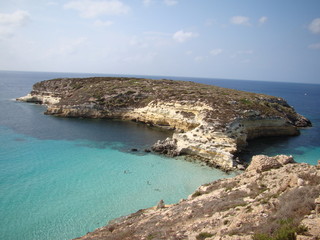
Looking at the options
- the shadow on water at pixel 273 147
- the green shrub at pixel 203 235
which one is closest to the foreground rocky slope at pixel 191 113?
the shadow on water at pixel 273 147

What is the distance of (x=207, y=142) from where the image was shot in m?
30.2

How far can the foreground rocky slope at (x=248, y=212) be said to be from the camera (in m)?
7.95

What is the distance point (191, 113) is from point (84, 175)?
25.7 metres

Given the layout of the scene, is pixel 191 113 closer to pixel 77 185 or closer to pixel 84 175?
pixel 84 175

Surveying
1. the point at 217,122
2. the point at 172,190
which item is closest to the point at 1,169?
the point at 172,190

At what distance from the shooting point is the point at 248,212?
979cm

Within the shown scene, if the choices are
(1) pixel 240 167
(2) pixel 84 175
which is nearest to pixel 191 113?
(1) pixel 240 167

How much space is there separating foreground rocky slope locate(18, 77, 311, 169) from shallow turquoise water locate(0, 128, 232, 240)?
3.94 m

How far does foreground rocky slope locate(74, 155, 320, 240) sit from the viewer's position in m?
7.95

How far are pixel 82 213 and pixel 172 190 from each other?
808cm

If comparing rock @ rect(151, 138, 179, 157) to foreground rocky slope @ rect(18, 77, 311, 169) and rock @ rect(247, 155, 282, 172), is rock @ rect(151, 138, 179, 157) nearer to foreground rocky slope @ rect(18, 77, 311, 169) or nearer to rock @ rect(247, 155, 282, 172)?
foreground rocky slope @ rect(18, 77, 311, 169)

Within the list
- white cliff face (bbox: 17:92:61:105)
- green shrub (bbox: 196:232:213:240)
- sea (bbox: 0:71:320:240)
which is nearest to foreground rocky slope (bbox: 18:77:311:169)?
white cliff face (bbox: 17:92:61:105)

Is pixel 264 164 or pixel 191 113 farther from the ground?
pixel 264 164

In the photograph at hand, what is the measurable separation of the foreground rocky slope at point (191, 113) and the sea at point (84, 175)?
2373 millimetres
